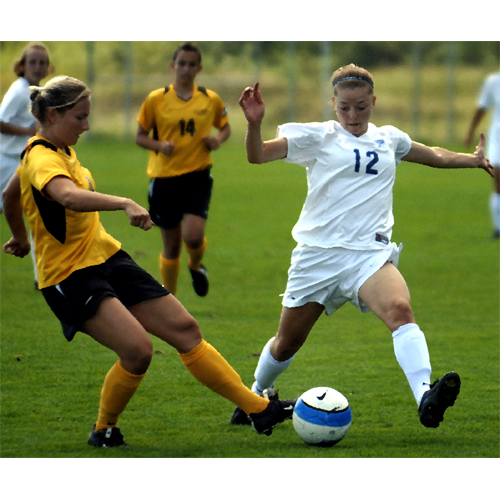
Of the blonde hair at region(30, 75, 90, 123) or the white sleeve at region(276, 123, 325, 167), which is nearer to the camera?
the blonde hair at region(30, 75, 90, 123)

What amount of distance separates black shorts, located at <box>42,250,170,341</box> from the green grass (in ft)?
2.36

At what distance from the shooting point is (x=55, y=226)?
4414 mm

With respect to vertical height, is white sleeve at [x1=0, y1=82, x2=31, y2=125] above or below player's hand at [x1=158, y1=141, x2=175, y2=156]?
above

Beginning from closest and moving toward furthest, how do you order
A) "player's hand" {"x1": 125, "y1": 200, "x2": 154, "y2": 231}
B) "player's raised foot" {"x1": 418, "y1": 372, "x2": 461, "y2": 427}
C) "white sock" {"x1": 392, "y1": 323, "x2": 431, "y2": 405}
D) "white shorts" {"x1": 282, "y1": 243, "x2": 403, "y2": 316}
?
"player's hand" {"x1": 125, "y1": 200, "x2": 154, "y2": 231}, "player's raised foot" {"x1": 418, "y1": 372, "x2": 461, "y2": 427}, "white sock" {"x1": 392, "y1": 323, "x2": 431, "y2": 405}, "white shorts" {"x1": 282, "y1": 243, "x2": 403, "y2": 316}

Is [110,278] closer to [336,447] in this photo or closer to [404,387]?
[336,447]

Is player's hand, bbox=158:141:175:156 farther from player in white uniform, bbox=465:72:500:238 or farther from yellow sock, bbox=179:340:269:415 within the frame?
player in white uniform, bbox=465:72:500:238

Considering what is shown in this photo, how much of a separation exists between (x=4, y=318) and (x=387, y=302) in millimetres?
4332

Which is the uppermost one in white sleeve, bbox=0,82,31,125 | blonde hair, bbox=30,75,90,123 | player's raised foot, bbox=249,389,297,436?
white sleeve, bbox=0,82,31,125

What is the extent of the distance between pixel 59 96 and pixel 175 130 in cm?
402

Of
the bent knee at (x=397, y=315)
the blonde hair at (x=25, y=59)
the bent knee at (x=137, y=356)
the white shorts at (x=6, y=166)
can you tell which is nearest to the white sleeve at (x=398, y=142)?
the bent knee at (x=397, y=315)

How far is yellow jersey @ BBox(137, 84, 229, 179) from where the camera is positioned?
831cm

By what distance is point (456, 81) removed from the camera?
31.1m

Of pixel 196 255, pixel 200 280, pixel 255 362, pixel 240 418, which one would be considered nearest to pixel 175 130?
pixel 196 255

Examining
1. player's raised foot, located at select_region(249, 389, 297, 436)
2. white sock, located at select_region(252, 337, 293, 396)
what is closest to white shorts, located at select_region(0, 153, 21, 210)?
white sock, located at select_region(252, 337, 293, 396)
